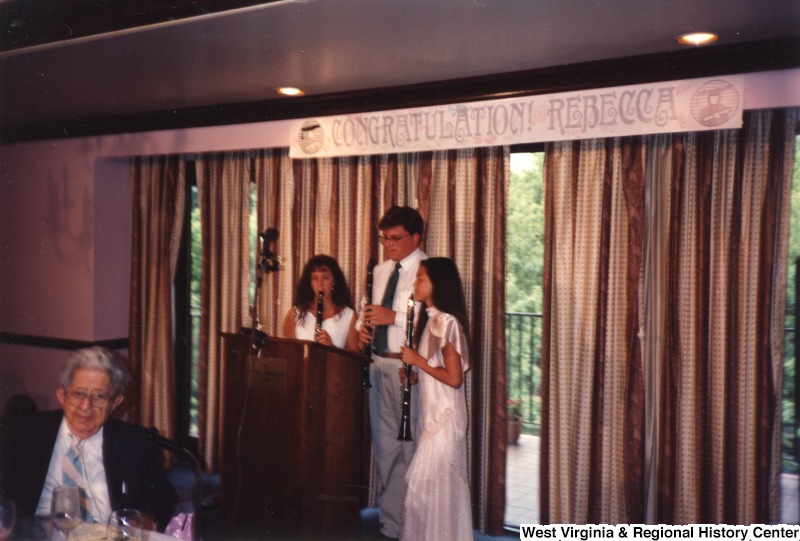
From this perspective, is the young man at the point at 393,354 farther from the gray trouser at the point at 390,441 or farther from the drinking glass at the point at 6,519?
the drinking glass at the point at 6,519

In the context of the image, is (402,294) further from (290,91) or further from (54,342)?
(54,342)

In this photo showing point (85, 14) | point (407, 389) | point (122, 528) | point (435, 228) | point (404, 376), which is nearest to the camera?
point (122, 528)

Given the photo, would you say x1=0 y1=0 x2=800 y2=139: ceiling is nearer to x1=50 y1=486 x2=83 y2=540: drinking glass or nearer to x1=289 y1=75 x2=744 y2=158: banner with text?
x1=289 y1=75 x2=744 y2=158: banner with text

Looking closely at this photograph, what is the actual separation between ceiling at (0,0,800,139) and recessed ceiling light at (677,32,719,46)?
0.18 feet

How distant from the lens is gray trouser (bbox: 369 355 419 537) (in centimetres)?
389

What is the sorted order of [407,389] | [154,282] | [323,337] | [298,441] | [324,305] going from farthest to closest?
1. [154,282]
2. [324,305]
3. [323,337]
4. [407,389]
5. [298,441]

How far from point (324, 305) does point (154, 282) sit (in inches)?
80.9

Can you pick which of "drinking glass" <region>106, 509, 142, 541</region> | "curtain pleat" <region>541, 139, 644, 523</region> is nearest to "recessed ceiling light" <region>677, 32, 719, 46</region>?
"curtain pleat" <region>541, 139, 644, 523</region>

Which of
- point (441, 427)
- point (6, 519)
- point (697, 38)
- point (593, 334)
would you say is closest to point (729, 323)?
point (593, 334)

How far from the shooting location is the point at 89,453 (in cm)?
225

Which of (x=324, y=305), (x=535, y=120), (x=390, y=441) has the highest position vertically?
(x=535, y=120)

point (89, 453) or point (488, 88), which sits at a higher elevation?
point (488, 88)

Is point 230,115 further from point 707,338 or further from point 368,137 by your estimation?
point 707,338

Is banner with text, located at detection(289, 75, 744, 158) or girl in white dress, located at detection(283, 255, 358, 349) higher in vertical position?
banner with text, located at detection(289, 75, 744, 158)
